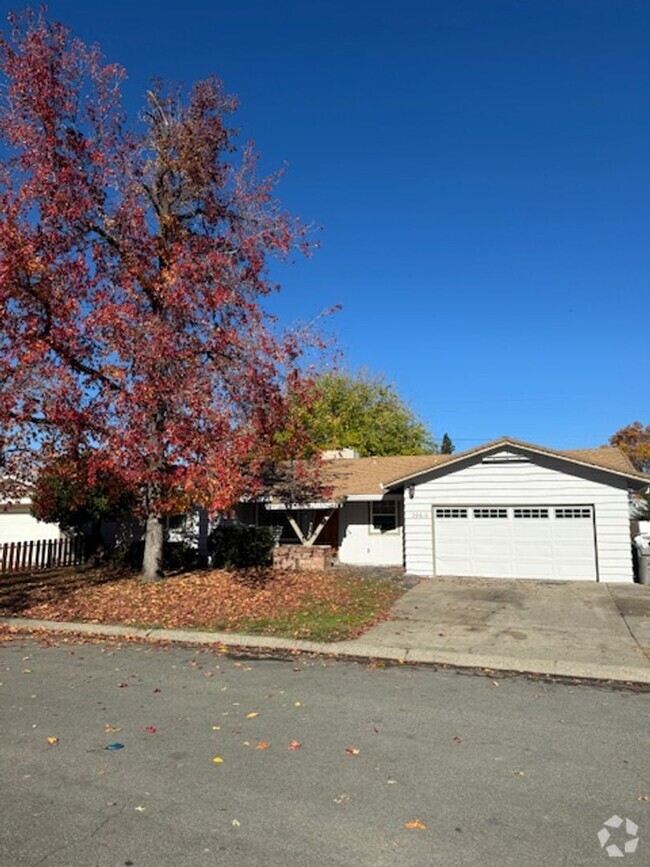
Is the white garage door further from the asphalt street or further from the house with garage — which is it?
the house with garage

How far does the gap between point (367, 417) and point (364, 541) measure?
2132 cm

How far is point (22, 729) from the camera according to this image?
5602 millimetres

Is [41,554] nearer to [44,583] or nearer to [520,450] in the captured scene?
[44,583]

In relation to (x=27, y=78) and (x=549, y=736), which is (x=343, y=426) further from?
(x=549, y=736)

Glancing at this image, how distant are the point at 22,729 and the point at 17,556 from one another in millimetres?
14460

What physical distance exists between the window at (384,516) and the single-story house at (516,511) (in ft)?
2.45

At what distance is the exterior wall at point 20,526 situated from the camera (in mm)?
24484

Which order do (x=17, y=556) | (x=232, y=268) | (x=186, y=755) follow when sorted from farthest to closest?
(x=17, y=556) < (x=232, y=268) < (x=186, y=755)

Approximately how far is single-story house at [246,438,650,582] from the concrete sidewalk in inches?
115

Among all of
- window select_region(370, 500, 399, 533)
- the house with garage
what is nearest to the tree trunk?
window select_region(370, 500, 399, 533)

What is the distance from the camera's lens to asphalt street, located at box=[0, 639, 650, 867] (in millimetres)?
3602

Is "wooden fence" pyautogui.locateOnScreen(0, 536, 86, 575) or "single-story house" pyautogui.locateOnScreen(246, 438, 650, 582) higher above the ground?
"single-story house" pyautogui.locateOnScreen(246, 438, 650, 582)

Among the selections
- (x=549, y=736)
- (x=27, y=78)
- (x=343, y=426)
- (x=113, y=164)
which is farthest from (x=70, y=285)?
(x=343, y=426)

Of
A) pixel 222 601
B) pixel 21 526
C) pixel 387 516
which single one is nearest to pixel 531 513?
pixel 387 516
